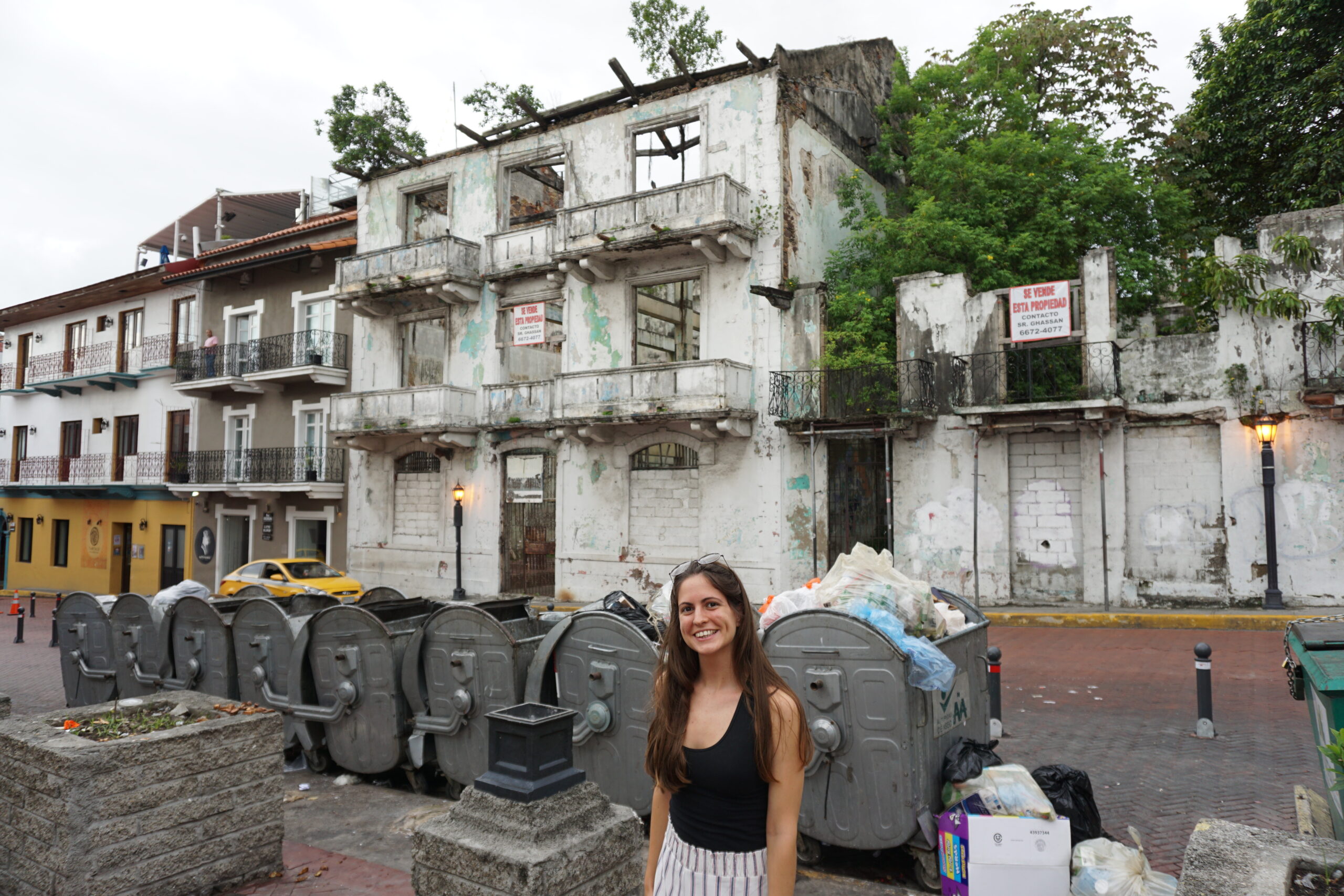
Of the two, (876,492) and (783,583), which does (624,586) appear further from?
(876,492)

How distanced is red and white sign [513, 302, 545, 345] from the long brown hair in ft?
60.0

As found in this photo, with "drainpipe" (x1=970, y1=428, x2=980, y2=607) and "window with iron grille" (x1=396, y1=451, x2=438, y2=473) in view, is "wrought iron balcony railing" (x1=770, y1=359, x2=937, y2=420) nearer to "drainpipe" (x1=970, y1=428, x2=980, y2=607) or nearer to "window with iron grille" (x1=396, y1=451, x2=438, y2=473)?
"drainpipe" (x1=970, y1=428, x2=980, y2=607)

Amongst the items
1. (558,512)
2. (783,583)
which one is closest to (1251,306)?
(783,583)

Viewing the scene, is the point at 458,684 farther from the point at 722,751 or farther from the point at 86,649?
the point at 86,649

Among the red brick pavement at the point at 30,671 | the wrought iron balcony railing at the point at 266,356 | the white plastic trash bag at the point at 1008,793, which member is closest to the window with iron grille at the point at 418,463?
the wrought iron balcony railing at the point at 266,356

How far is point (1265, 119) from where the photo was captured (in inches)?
776

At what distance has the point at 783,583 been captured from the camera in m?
17.1

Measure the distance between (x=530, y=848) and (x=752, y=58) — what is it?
17.4m

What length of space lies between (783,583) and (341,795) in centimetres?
1141

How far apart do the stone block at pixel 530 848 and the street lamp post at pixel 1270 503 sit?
44.7 ft

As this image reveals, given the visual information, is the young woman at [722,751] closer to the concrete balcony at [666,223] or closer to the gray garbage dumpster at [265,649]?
the gray garbage dumpster at [265,649]

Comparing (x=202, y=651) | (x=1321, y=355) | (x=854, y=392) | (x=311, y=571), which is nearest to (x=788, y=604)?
(x=202, y=651)

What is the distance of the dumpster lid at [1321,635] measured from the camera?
3.99 meters

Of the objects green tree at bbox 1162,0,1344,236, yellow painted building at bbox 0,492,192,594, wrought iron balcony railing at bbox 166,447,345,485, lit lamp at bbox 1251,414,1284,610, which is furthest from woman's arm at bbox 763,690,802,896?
yellow painted building at bbox 0,492,192,594
